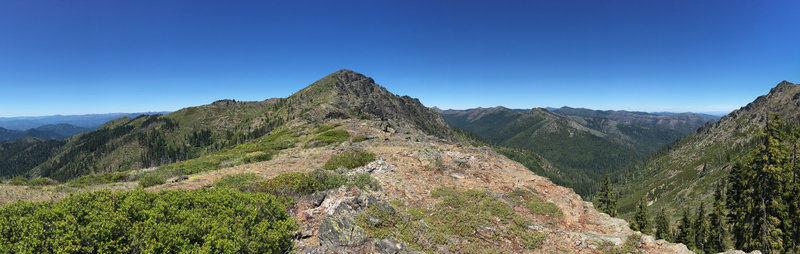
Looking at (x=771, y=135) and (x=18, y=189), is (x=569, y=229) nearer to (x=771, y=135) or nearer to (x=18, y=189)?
(x=771, y=135)

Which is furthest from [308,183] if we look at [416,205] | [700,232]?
[700,232]

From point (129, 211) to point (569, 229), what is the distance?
66.1 ft

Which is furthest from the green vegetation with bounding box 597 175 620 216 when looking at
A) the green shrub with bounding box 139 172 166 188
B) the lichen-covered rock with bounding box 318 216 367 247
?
the green shrub with bounding box 139 172 166 188

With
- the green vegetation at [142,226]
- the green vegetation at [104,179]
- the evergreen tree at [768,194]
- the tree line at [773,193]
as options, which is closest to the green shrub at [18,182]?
the green vegetation at [104,179]

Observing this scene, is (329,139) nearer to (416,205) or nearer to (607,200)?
(416,205)

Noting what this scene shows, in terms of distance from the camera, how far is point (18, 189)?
1850 centimetres

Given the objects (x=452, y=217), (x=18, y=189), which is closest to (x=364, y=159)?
(x=452, y=217)

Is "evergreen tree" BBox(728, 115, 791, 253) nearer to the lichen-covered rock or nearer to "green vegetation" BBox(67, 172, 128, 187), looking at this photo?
the lichen-covered rock

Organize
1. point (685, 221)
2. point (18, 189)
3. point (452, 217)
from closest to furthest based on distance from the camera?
1. point (452, 217)
2. point (18, 189)
3. point (685, 221)

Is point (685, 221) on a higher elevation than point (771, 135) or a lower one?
lower

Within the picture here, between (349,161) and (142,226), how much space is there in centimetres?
1771

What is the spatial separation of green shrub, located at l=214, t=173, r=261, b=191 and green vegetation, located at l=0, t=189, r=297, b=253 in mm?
7375

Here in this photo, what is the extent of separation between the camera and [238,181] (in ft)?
67.8

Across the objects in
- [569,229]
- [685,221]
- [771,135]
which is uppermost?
[771,135]
